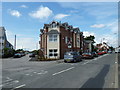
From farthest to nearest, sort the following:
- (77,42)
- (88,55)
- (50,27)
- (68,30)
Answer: (77,42) → (68,30) → (50,27) → (88,55)

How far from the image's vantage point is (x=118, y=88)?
710 centimetres

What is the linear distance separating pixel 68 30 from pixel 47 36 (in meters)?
8.00

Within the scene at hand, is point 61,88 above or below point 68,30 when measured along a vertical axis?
below

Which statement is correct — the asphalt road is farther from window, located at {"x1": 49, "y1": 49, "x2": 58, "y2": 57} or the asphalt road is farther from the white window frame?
the white window frame

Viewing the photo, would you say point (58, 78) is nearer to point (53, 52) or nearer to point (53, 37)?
point (53, 52)

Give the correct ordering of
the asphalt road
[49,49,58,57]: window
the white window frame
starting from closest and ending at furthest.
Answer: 1. the asphalt road
2. [49,49,58,57]: window
3. the white window frame

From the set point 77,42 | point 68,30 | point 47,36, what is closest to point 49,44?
point 47,36

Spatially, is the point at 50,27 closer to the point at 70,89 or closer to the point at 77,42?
the point at 77,42

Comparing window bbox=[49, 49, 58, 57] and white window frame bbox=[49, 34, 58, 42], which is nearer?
window bbox=[49, 49, 58, 57]

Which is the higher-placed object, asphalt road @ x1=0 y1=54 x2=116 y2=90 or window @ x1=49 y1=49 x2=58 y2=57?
window @ x1=49 y1=49 x2=58 y2=57

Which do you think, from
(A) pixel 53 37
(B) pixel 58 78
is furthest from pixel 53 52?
(B) pixel 58 78

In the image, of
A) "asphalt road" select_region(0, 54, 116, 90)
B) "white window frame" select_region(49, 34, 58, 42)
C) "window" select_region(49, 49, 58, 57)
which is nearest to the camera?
"asphalt road" select_region(0, 54, 116, 90)

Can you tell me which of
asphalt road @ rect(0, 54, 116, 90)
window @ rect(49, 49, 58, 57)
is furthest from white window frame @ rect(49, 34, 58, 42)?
asphalt road @ rect(0, 54, 116, 90)

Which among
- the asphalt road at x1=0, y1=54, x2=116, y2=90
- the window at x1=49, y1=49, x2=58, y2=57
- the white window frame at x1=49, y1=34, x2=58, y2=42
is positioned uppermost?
the white window frame at x1=49, y1=34, x2=58, y2=42
